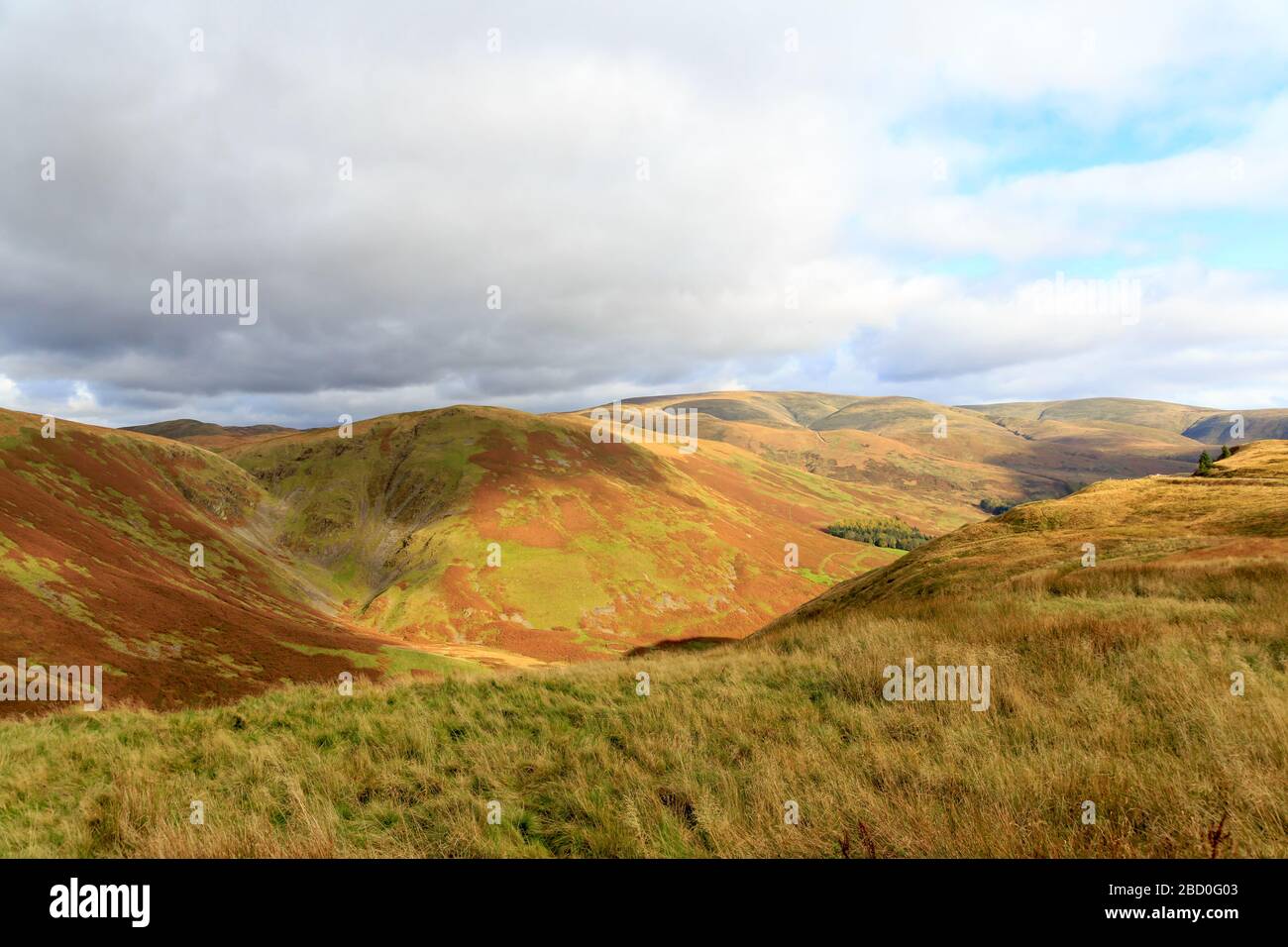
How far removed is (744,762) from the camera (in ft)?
21.9

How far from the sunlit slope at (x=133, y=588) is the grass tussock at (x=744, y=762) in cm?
2456

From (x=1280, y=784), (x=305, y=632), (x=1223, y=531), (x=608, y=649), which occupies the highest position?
(x=1223, y=531)

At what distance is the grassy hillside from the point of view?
15.8ft

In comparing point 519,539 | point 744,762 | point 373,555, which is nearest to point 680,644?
point 519,539

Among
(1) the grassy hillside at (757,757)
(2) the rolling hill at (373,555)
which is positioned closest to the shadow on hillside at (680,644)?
(2) the rolling hill at (373,555)

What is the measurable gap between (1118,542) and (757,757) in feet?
80.5

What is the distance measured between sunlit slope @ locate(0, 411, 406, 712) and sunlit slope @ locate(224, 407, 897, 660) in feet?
59.1

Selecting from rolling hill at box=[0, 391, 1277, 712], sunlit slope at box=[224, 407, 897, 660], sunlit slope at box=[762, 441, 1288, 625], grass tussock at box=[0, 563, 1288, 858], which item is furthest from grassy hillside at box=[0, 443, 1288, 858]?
sunlit slope at box=[224, 407, 897, 660]

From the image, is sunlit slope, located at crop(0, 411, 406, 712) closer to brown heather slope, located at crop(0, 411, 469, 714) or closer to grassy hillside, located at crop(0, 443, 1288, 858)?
brown heather slope, located at crop(0, 411, 469, 714)

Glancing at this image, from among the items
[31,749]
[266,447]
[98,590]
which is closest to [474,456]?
[266,447]

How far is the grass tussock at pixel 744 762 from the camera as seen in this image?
4793 millimetres
